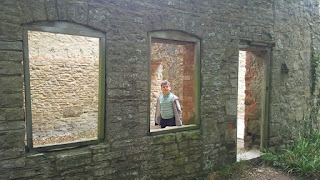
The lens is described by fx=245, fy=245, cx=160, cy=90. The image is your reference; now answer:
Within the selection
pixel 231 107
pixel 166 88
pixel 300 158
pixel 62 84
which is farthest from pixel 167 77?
pixel 300 158

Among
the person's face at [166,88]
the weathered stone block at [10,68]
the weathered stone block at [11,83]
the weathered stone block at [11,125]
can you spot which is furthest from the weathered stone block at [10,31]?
the person's face at [166,88]

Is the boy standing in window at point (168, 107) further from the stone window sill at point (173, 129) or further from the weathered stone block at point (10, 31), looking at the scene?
the weathered stone block at point (10, 31)

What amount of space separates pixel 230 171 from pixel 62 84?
209 inches

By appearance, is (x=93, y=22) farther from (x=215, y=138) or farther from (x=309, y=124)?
(x=309, y=124)

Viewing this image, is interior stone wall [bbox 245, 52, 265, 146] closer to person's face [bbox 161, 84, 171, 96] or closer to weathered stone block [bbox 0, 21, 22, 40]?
person's face [bbox 161, 84, 171, 96]

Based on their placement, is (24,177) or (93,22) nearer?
(24,177)

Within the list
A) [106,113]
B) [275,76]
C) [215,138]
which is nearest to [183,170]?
[215,138]

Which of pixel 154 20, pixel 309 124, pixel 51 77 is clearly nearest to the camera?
pixel 154 20

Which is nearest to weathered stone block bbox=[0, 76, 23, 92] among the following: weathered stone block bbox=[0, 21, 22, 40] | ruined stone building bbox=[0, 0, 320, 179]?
ruined stone building bbox=[0, 0, 320, 179]

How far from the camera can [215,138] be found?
434 cm

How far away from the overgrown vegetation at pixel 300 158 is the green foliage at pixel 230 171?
0.73 meters

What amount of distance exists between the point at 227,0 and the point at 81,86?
5084 mm

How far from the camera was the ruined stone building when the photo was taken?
272 centimetres

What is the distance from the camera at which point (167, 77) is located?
702 centimetres
